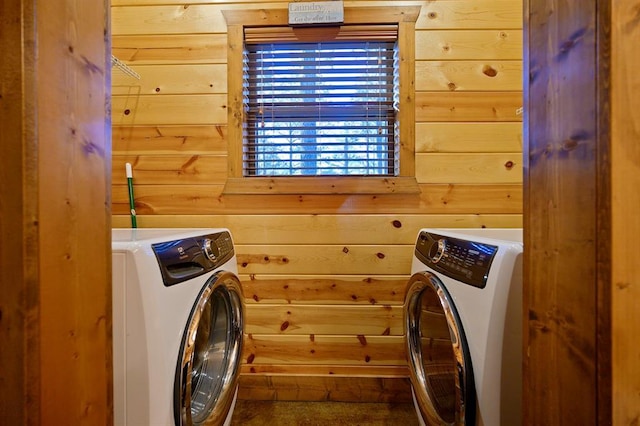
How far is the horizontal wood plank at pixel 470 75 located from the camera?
158 centimetres

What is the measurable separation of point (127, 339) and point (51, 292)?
309 millimetres

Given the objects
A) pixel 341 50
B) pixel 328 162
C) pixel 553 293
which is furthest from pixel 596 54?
pixel 341 50

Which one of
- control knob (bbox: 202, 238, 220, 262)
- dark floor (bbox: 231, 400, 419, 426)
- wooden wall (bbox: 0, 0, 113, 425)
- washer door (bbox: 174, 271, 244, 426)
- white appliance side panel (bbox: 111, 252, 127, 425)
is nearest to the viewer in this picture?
wooden wall (bbox: 0, 0, 113, 425)

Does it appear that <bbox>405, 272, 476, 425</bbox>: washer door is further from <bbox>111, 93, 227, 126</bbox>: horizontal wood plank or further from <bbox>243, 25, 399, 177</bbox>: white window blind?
<bbox>111, 93, 227, 126</bbox>: horizontal wood plank

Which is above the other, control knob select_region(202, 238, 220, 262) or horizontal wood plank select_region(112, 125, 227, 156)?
horizontal wood plank select_region(112, 125, 227, 156)

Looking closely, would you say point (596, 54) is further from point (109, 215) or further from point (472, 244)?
point (109, 215)

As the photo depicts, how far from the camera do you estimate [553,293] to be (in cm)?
58

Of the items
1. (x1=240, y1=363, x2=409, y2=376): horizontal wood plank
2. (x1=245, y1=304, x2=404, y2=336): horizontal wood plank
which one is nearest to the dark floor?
(x1=240, y1=363, x2=409, y2=376): horizontal wood plank

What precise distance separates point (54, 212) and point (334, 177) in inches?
49.2

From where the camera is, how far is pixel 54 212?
19.3 inches

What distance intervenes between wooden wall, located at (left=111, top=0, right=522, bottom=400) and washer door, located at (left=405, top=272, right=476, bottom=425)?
1.31ft

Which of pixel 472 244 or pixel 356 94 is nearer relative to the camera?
pixel 472 244

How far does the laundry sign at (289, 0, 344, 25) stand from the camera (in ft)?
5.15

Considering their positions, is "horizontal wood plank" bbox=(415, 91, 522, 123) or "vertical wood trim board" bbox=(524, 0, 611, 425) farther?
"horizontal wood plank" bbox=(415, 91, 522, 123)
